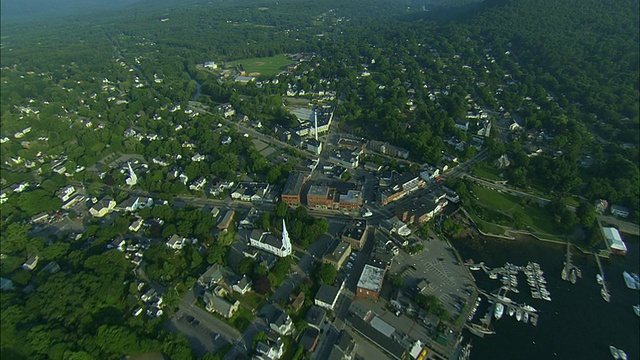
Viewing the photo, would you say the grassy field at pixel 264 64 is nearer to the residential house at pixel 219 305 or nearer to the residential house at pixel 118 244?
the residential house at pixel 118 244

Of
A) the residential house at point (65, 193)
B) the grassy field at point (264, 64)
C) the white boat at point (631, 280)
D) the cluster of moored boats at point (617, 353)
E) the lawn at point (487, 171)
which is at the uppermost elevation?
the lawn at point (487, 171)

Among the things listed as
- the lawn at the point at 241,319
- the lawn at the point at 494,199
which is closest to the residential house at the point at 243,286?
the lawn at the point at 241,319

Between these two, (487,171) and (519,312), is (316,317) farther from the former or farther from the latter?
(487,171)

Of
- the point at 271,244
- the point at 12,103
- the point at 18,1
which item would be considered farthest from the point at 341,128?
the point at 18,1

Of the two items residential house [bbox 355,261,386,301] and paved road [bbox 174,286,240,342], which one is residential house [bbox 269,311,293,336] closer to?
paved road [bbox 174,286,240,342]

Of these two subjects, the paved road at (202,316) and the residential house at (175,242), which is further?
the residential house at (175,242)

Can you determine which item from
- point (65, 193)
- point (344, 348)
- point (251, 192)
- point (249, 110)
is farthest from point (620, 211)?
point (65, 193)

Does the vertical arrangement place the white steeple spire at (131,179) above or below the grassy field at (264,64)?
above

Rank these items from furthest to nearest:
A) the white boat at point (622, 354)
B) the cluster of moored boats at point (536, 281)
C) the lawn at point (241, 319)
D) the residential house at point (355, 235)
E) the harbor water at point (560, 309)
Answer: the residential house at point (355, 235)
the cluster of moored boats at point (536, 281)
the lawn at point (241, 319)
the harbor water at point (560, 309)
the white boat at point (622, 354)
